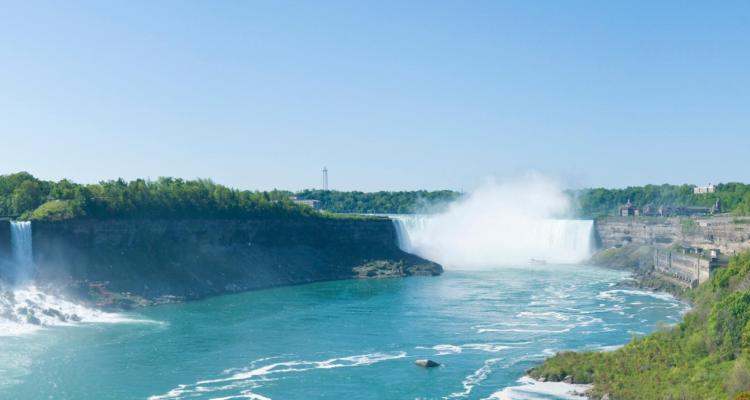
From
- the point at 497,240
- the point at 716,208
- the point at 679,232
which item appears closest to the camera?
the point at 679,232

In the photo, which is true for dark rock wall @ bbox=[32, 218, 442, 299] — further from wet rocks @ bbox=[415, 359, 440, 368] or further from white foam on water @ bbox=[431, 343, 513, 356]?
wet rocks @ bbox=[415, 359, 440, 368]

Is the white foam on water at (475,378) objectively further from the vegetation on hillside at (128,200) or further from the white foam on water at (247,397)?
the vegetation on hillside at (128,200)

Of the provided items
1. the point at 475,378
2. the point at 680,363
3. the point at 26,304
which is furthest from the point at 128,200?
the point at 680,363

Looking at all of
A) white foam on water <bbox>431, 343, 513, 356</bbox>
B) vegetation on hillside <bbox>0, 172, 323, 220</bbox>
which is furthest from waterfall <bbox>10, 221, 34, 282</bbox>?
white foam on water <bbox>431, 343, 513, 356</bbox>

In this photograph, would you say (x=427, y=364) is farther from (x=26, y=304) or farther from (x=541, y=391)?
(x=26, y=304)

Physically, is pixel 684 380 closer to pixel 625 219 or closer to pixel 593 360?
pixel 593 360

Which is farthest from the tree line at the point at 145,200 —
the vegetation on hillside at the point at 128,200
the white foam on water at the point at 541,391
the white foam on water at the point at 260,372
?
the white foam on water at the point at 541,391
